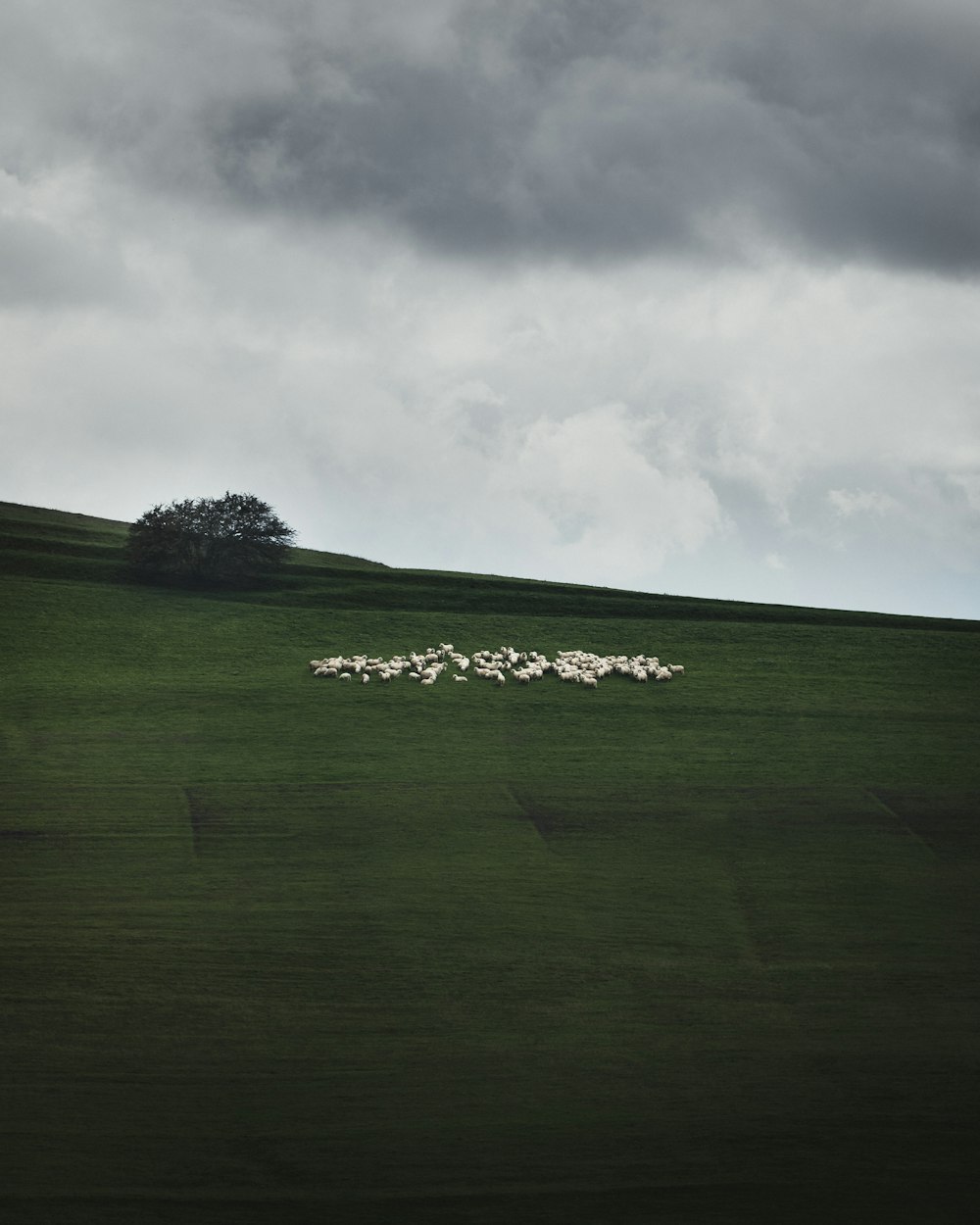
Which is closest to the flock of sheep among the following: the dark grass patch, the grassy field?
the grassy field

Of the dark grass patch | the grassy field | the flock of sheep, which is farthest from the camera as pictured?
the flock of sheep

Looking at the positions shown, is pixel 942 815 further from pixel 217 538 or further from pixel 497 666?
pixel 217 538

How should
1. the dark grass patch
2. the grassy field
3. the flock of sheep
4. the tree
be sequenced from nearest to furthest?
the grassy field, the dark grass patch, the flock of sheep, the tree

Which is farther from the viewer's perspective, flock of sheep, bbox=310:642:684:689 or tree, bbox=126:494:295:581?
tree, bbox=126:494:295:581

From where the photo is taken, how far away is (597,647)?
41.5 meters

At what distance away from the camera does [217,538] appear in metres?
50.3

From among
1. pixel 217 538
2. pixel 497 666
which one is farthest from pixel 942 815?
pixel 217 538

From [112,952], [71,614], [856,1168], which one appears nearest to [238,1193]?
[112,952]

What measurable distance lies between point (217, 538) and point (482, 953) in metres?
35.8

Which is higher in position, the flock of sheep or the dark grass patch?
the flock of sheep

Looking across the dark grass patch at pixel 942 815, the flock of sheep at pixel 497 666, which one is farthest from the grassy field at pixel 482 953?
the flock of sheep at pixel 497 666

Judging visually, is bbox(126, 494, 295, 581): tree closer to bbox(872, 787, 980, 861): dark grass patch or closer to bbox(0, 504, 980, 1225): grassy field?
bbox(0, 504, 980, 1225): grassy field

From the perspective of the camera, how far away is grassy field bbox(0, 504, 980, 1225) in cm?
1327

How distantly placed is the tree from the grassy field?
50.0 feet
